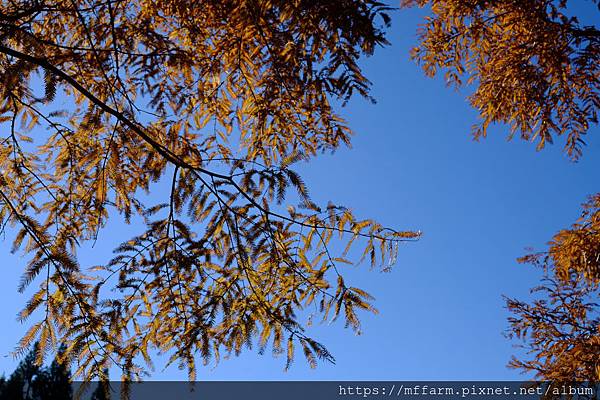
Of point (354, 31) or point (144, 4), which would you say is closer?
point (354, 31)

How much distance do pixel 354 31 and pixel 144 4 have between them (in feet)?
7.30

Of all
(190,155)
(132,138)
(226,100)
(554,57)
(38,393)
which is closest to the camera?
(132,138)


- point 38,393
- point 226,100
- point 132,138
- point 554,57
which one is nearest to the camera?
point 132,138

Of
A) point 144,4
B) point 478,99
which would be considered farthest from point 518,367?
point 144,4

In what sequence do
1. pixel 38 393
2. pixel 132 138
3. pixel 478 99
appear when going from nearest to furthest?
pixel 132 138
pixel 478 99
pixel 38 393

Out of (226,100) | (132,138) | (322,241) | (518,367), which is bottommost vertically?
(518,367)

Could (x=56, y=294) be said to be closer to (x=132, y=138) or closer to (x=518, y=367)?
(x=132, y=138)

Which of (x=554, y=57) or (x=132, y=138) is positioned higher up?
(x=554, y=57)

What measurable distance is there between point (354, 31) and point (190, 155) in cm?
154

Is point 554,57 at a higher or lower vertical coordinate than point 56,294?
higher

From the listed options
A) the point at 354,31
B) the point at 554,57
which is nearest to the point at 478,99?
the point at 554,57

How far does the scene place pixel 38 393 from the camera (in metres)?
13.0

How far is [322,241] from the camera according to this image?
309 cm

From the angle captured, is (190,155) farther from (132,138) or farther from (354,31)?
(354,31)
